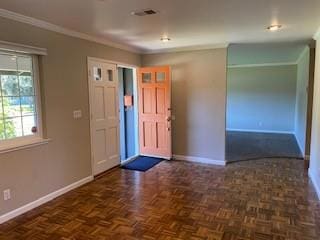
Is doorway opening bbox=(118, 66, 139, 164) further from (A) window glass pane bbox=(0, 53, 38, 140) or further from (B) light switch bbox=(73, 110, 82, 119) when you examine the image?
(A) window glass pane bbox=(0, 53, 38, 140)

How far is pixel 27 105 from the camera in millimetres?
3287

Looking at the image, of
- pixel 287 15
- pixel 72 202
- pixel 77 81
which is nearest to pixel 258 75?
pixel 287 15

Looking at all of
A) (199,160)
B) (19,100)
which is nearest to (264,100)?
(199,160)

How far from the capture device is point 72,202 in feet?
11.4

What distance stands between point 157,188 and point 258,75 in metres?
6.74

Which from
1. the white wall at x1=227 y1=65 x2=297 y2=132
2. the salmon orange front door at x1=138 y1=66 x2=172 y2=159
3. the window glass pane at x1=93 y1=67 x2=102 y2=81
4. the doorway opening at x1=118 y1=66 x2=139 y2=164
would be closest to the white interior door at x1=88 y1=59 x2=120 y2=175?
the window glass pane at x1=93 y1=67 x2=102 y2=81

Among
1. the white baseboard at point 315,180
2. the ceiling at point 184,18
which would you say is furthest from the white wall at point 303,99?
the ceiling at point 184,18

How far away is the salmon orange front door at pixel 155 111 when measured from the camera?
209 inches

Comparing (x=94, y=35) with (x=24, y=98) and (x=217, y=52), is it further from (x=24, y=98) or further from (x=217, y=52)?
(x=217, y=52)

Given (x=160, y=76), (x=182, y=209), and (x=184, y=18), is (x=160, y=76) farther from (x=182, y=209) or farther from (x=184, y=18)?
(x=182, y=209)

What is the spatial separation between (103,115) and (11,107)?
1.76 m

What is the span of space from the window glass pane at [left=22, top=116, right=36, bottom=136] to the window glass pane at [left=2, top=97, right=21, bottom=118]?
0.44ft

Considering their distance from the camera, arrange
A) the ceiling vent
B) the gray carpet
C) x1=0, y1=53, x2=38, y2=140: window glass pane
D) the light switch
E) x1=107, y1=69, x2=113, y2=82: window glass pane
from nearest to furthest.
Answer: the ceiling vent < x1=0, y1=53, x2=38, y2=140: window glass pane < the light switch < x1=107, y1=69, x2=113, y2=82: window glass pane < the gray carpet

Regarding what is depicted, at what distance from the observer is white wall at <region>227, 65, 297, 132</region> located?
8695 mm
